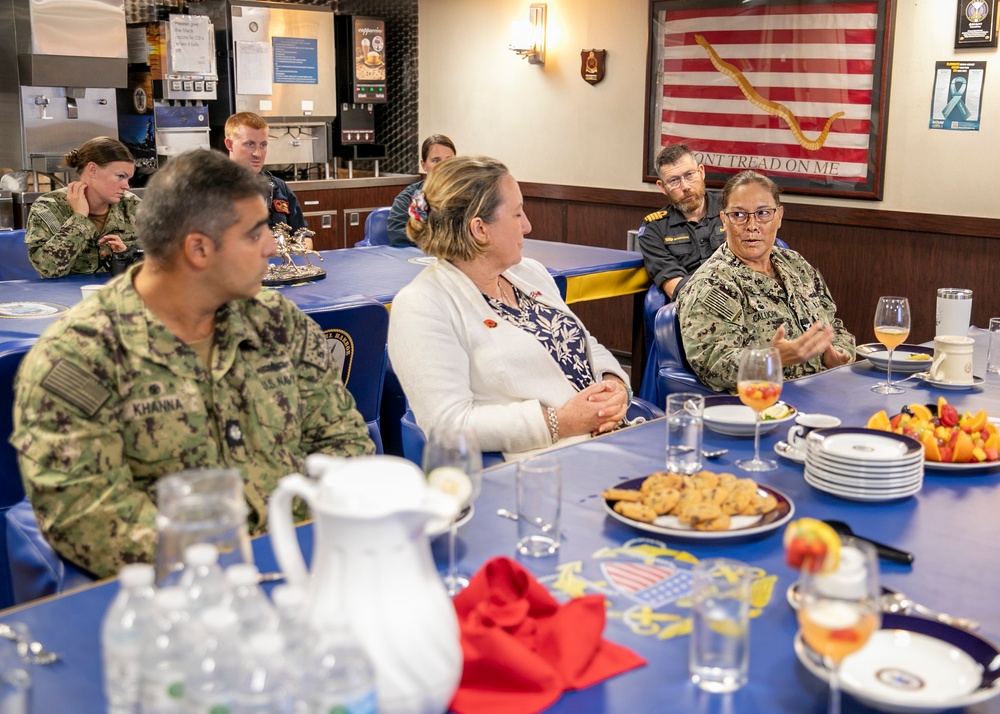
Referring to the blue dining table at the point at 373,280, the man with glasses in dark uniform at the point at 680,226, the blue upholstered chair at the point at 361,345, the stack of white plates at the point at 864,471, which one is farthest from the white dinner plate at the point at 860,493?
the man with glasses in dark uniform at the point at 680,226

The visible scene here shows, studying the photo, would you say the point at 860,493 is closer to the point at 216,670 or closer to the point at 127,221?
the point at 216,670

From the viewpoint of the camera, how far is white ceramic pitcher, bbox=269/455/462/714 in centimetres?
101

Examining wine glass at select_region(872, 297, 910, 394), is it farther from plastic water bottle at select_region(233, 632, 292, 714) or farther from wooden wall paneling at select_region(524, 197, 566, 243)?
wooden wall paneling at select_region(524, 197, 566, 243)

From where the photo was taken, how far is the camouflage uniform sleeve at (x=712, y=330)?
3.20m

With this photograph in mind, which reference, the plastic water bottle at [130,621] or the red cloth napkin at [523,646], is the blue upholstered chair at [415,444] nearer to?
the red cloth napkin at [523,646]

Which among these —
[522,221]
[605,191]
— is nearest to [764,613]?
[522,221]

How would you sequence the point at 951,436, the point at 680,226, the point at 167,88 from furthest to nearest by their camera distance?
the point at 167,88 < the point at 680,226 < the point at 951,436

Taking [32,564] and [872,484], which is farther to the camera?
[32,564]

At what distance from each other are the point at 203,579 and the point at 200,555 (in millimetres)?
27

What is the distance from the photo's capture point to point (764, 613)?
4.64 ft

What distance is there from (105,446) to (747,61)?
529cm

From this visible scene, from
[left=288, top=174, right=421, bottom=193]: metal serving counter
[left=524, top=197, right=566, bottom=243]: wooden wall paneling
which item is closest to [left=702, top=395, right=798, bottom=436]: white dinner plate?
[left=524, top=197, right=566, bottom=243]: wooden wall paneling

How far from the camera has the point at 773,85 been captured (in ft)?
20.2

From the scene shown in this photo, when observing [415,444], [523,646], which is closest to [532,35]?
[415,444]
